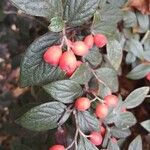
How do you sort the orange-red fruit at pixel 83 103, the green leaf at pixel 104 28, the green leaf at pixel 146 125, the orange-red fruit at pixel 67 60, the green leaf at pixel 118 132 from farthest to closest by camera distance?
the green leaf at pixel 146 125, the green leaf at pixel 118 132, the green leaf at pixel 104 28, the orange-red fruit at pixel 83 103, the orange-red fruit at pixel 67 60

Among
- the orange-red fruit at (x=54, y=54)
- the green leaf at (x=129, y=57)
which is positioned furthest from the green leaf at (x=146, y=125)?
the orange-red fruit at (x=54, y=54)

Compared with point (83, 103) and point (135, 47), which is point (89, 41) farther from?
point (135, 47)

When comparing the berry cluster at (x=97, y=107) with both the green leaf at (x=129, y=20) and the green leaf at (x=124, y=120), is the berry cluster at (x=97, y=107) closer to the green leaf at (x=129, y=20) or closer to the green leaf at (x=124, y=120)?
the green leaf at (x=124, y=120)

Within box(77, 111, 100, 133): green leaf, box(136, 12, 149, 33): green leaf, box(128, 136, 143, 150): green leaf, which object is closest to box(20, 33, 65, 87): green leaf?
box(77, 111, 100, 133): green leaf

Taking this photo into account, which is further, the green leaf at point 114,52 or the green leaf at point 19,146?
the green leaf at point 19,146

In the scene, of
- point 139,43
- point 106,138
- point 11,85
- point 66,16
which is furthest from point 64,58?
point 11,85

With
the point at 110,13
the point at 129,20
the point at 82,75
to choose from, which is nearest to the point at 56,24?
the point at 82,75
